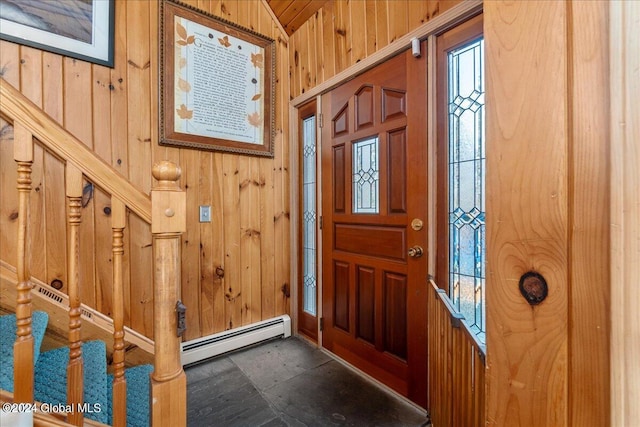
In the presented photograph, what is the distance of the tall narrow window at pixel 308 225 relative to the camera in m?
2.32

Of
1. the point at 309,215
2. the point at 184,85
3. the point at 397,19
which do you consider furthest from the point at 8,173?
the point at 397,19

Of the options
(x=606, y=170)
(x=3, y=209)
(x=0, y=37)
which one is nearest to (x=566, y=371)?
(x=606, y=170)

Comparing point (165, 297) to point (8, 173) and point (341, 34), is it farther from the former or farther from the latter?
point (341, 34)

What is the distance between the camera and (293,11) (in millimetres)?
2279

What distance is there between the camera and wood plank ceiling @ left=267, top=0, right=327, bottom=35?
7.14 ft

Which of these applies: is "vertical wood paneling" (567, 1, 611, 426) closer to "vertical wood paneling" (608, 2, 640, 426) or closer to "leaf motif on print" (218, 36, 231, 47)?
"vertical wood paneling" (608, 2, 640, 426)

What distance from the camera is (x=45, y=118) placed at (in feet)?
2.87

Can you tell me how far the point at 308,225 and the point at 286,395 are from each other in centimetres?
122

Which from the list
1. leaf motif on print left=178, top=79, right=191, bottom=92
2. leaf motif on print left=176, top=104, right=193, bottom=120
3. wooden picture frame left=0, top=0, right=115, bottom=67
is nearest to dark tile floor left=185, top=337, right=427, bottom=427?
leaf motif on print left=176, top=104, right=193, bottom=120

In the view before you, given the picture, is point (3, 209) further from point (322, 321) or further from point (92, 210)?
point (322, 321)

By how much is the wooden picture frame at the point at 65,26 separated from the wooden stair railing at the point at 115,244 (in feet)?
3.60

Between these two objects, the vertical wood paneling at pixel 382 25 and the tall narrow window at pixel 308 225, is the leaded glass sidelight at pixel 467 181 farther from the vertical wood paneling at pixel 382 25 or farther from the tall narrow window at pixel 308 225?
the tall narrow window at pixel 308 225

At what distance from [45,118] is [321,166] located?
158 cm

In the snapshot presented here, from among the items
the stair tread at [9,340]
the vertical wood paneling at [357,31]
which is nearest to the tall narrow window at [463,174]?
the vertical wood paneling at [357,31]
